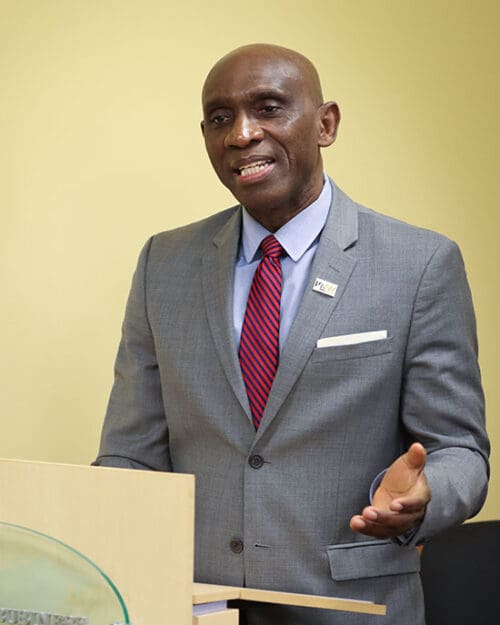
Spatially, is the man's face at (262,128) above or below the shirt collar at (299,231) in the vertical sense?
above

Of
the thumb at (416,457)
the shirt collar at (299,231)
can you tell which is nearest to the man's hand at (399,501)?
the thumb at (416,457)

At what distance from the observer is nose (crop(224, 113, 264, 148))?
1981 millimetres

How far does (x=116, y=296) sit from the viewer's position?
2846 mm

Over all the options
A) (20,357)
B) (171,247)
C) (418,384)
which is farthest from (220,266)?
(20,357)

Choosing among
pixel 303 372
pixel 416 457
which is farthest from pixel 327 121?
pixel 416 457

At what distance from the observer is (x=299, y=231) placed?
2.07 m

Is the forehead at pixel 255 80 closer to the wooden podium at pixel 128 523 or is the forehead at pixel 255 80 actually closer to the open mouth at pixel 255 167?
the open mouth at pixel 255 167

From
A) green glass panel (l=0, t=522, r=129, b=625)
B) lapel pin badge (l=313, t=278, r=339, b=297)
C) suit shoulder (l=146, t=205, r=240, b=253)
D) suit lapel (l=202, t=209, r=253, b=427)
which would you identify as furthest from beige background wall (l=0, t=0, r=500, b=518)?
green glass panel (l=0, t=522, r=129, b=625)

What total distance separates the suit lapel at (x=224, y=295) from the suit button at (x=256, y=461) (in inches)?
2.6

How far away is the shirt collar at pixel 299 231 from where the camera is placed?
6.76ft

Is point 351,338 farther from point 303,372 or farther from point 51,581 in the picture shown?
point 51,581

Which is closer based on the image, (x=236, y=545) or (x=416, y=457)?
(x=416, y=457)

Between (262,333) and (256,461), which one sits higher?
(262,333)

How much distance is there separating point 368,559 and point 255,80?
0.86 metres
